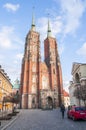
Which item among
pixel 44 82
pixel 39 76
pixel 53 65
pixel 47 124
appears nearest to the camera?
pixel 47 124

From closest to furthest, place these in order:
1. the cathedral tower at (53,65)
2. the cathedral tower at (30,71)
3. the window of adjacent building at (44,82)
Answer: the cathedral tower at (30,71) < the window of adjacent building at (44,82) < the cathedral tower at (53,65)

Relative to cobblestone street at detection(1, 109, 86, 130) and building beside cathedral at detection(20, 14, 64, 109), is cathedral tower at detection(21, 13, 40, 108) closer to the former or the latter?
building beside cathedral at detection(20, 14, 64, 109)

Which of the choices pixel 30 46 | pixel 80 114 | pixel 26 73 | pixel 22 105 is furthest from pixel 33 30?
pixel 80 114

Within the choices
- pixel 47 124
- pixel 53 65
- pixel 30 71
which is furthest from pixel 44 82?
pixel 47 124

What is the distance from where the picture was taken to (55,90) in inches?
3223

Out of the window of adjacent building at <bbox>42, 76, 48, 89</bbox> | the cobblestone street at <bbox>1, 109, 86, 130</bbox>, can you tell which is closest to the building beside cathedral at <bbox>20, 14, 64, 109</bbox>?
the window of adjacent building at <bbox>42, 76, 48, 89</bbox>

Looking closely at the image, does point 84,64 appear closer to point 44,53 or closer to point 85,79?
point 85,79

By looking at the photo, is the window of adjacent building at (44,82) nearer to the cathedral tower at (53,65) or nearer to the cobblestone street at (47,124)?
the cathedral tower at (53,65)

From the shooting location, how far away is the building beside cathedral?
77625 millimetres

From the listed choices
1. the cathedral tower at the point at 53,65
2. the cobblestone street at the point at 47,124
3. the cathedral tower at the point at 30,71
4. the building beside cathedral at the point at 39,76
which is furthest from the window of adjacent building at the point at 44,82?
the cobblestone street at the point at 47,124

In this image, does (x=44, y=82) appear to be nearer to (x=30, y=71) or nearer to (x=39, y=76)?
(x=39, y=76)

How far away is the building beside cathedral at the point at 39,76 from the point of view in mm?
77625

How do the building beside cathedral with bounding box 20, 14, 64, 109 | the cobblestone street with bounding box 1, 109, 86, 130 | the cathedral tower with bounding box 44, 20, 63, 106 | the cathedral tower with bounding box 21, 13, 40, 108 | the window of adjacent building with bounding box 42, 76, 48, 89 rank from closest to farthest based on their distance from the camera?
the cobblestone street with bounding box 1, 109, 86, 130 < the building beside cathedral with bounding box 20, 14, 64, 109 < the cathedral tower with bounding box 21, 13, 40, 108 < the window of adjacent building with bounding box 42, 76, 48, 89 < the cathedral tower with bounding box 44, 20, 63, 106

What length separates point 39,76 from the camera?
82.8 m
